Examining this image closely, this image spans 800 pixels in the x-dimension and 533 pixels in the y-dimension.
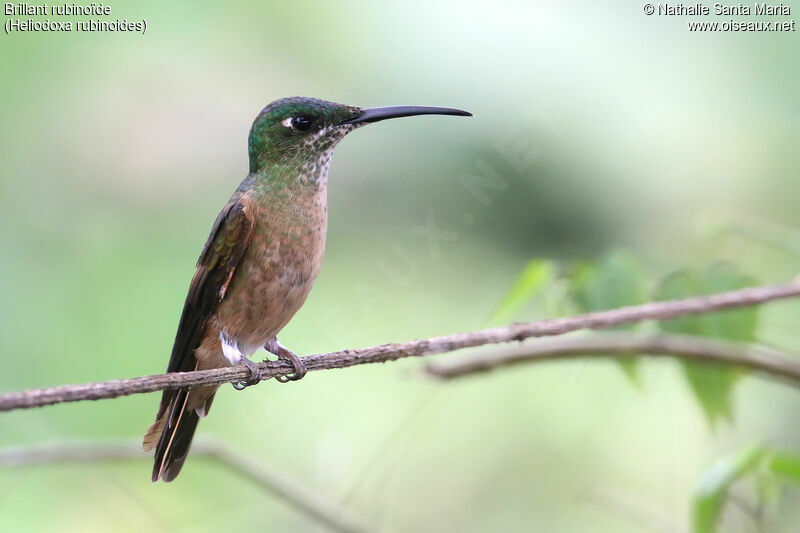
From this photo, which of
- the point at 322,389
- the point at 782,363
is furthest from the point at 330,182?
the point at 782,363

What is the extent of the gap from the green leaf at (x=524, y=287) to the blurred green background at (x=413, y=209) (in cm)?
121

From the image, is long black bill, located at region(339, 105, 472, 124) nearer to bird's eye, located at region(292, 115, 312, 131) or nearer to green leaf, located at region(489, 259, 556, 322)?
bird's eye, located at region(292, 115, 312, 131)

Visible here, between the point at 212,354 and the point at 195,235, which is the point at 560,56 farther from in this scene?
the point at 212,354

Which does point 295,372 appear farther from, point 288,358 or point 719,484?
point 719,484

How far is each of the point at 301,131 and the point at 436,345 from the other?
0.83 meters

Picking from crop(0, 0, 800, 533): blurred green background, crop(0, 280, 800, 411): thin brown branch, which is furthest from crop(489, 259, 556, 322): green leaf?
crop(0, 0, 800, 533): blurred green background

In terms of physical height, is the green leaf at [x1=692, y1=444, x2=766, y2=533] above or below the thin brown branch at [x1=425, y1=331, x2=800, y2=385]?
below

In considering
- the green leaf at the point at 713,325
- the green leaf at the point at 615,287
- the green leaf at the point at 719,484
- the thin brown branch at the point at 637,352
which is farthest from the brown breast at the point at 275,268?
the green leaf at the point at 719,484

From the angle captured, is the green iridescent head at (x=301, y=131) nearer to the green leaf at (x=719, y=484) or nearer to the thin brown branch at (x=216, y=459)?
the thin brown branch at (x=216, y=459)

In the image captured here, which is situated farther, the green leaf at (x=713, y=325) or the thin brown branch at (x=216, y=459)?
the thin brown branch at (x=216, y=459)

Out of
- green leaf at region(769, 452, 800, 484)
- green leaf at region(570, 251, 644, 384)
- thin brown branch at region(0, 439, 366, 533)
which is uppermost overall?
green leaf at region(570, 251, 644, 384)

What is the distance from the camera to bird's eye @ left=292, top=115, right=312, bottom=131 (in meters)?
1.95

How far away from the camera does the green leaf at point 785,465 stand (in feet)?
5.19

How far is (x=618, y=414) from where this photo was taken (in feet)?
11.8
